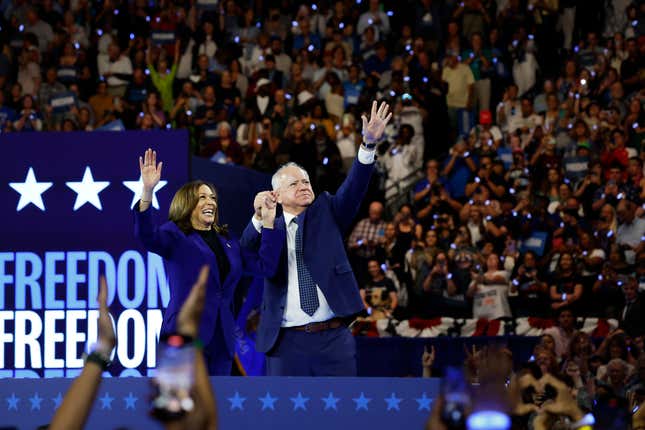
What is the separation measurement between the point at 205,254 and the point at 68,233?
2130 mm

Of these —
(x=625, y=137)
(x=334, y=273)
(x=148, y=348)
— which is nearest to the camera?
(x=334, y=273)

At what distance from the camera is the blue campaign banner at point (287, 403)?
5223mm

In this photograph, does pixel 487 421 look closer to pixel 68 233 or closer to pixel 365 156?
pixel 365 156

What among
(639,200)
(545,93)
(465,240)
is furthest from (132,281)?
(545,93)

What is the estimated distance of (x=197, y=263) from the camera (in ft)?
19.0

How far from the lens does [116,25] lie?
1595cm

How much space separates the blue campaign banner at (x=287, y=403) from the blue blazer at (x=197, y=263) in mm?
527

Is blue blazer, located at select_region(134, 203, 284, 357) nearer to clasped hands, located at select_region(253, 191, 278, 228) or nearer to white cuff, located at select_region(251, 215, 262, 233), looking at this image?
clasped hands, located at select_region(253, 191, 278, 228)

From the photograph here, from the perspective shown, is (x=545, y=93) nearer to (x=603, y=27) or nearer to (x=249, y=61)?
(x=603, y=27)

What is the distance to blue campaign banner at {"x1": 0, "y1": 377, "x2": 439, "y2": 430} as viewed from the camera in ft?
17.1

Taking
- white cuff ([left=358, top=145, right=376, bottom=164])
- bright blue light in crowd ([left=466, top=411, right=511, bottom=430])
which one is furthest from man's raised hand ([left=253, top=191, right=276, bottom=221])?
bright blue light in crowd ([left=466, top=411, right=511, bottom=430])

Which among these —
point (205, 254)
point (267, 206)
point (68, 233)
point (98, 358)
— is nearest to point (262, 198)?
point (267, 206)

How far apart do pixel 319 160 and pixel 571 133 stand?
2.63 m

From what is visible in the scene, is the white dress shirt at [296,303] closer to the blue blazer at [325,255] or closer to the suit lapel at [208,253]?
the blue blazer at [325,255]
